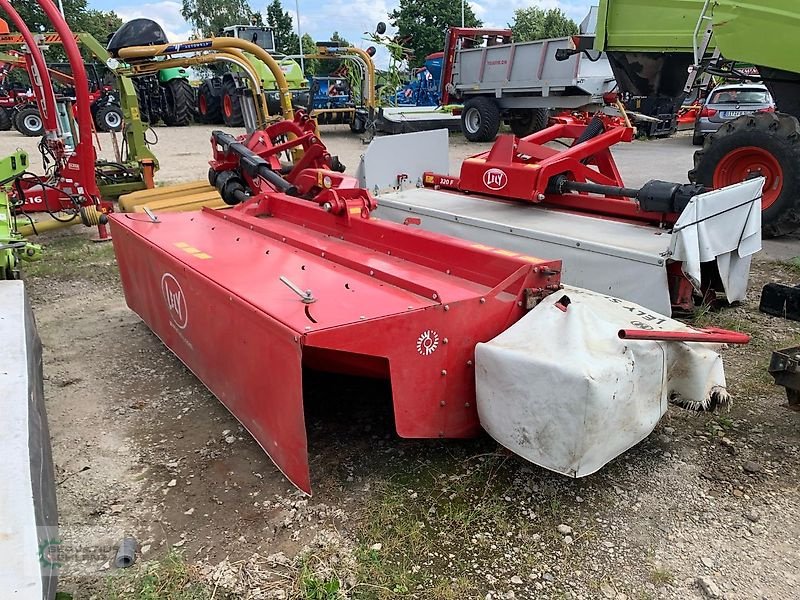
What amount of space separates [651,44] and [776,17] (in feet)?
3.27

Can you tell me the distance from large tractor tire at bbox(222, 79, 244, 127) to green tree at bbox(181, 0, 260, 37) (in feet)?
112

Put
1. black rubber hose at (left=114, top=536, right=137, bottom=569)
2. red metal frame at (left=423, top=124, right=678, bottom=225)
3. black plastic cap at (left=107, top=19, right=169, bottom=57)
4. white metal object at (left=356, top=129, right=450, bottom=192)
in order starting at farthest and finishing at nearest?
black plastic cap at (left=107, top=19, right=169, bottom=57)
white metal object at (left=356, top=129, right=450, bottom=192)
red metal frame at (left=423, top=124, right=678, bottom=225)
black rubber hose at (left=114, top=536, right=137, bottom=569)

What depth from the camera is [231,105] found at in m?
16.9

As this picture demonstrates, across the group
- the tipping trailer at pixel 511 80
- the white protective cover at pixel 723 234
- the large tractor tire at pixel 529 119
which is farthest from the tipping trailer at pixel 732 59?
the large tractor tire at pixel 529 119

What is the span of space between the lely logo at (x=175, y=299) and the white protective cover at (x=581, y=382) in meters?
1.53

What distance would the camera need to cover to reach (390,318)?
7.34ft

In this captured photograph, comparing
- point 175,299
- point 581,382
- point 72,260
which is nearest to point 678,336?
point 581,382

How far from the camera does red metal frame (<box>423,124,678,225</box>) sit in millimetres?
4664

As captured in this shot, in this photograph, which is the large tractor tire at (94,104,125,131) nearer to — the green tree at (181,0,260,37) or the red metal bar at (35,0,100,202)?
the red metal bar at (35,0,100,202)

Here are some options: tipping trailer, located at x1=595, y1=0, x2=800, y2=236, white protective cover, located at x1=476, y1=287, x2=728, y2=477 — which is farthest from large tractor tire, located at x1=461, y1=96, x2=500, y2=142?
white protective cover, located at x1=476, y1=287, x2=728, y2=477

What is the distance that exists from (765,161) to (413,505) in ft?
15.9

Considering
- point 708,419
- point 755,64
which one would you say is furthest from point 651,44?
point 708,419

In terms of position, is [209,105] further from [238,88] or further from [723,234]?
[723,234]

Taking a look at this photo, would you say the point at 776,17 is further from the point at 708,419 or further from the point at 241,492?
the point at 241,492
